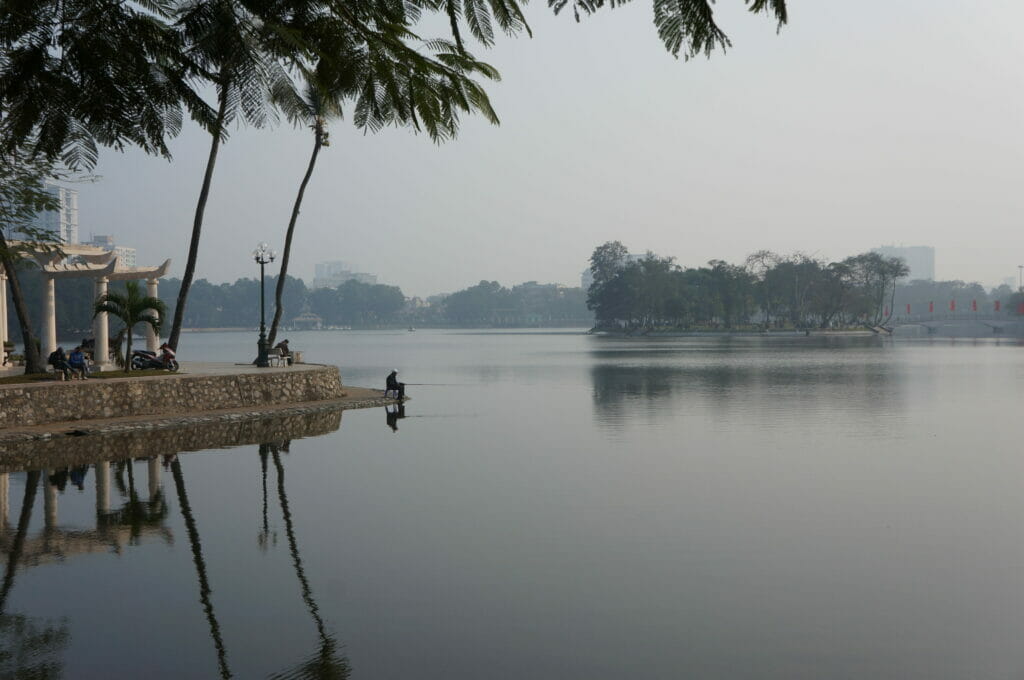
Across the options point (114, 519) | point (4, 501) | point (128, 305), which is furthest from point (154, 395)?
point (114, 519)

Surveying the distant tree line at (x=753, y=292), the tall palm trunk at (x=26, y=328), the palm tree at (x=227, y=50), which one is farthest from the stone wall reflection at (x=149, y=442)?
the distant tree line at (x=753, y=292)

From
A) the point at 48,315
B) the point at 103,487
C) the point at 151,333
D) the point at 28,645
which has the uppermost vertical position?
the point at 48,315

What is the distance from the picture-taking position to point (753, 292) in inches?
5551

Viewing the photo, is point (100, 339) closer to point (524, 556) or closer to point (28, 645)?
point (524, 556)

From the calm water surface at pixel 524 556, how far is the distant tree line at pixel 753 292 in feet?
393

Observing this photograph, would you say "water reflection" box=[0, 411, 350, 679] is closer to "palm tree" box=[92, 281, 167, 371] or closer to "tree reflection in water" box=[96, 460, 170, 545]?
"tree reflection in water" box=[96, 460, 170, 545]

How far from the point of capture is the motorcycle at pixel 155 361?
30781 millimetres

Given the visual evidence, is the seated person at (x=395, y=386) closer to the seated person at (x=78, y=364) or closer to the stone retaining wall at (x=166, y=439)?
the stone retaining wall at (x=166, y=439)

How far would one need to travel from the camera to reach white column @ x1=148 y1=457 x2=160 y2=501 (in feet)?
47.2

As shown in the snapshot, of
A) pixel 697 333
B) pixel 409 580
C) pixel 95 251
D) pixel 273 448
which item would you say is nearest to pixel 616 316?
pixel 697 333

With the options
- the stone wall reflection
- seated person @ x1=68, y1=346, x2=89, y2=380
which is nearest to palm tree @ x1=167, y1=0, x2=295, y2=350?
the stone wall reflection

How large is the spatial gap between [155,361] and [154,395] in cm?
823

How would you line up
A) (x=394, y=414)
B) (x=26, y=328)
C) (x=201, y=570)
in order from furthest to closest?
(x=394, y=414) → (x=26, y=328) → (x=201, y=570)

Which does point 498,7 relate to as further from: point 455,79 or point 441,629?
point 441,629
